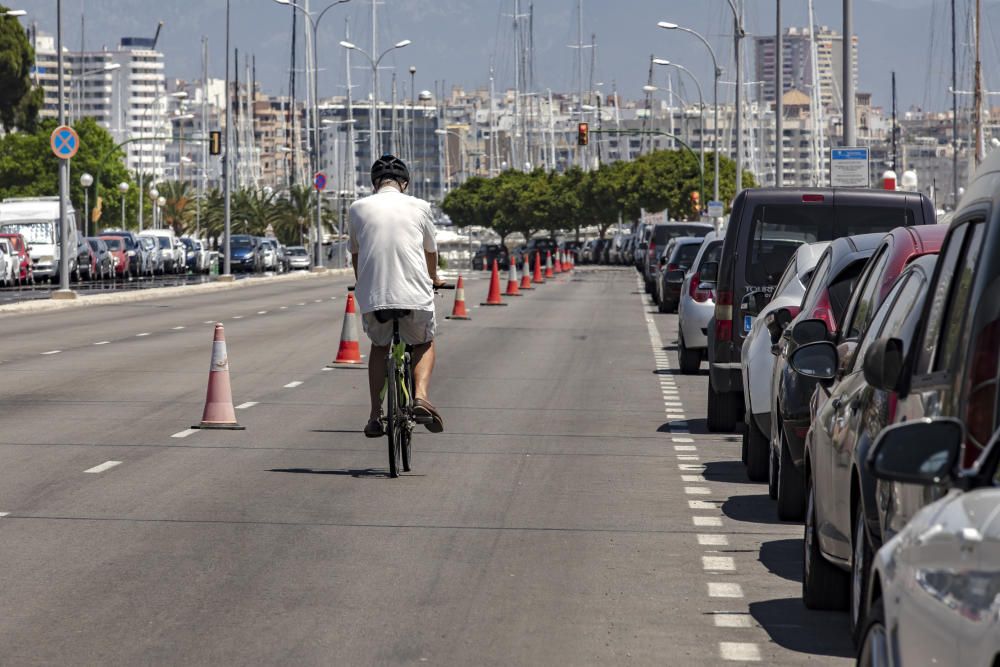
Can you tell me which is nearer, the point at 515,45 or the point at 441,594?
the point at 441,594

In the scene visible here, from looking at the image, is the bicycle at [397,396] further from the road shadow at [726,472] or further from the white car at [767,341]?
the white car at [767,341]

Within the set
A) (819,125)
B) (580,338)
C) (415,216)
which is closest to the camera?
(415,216)

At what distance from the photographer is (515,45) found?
138 metres

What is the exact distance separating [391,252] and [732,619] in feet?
17.1

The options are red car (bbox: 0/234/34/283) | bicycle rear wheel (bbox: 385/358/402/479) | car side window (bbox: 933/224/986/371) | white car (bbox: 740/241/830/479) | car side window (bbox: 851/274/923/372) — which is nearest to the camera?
car side window (bbox: 933/224/986/371)

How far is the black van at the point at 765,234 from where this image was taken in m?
15.6

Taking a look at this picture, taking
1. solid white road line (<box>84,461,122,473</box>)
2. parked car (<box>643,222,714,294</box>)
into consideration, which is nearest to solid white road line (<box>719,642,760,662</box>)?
solid white road line (<box>84,461,122,473</box>)

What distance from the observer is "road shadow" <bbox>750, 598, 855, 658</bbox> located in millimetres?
7285

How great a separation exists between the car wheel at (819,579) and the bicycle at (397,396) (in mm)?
4636

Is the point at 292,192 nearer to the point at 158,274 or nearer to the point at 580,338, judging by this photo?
the point at 158,274

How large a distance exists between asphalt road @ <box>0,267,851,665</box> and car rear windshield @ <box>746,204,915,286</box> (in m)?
1.43

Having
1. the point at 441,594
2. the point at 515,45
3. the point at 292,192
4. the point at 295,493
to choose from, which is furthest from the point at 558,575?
the point at 515,45

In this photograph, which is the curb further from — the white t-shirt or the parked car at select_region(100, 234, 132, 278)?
the white t-shirt

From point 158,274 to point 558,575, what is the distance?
7558 centimetres
